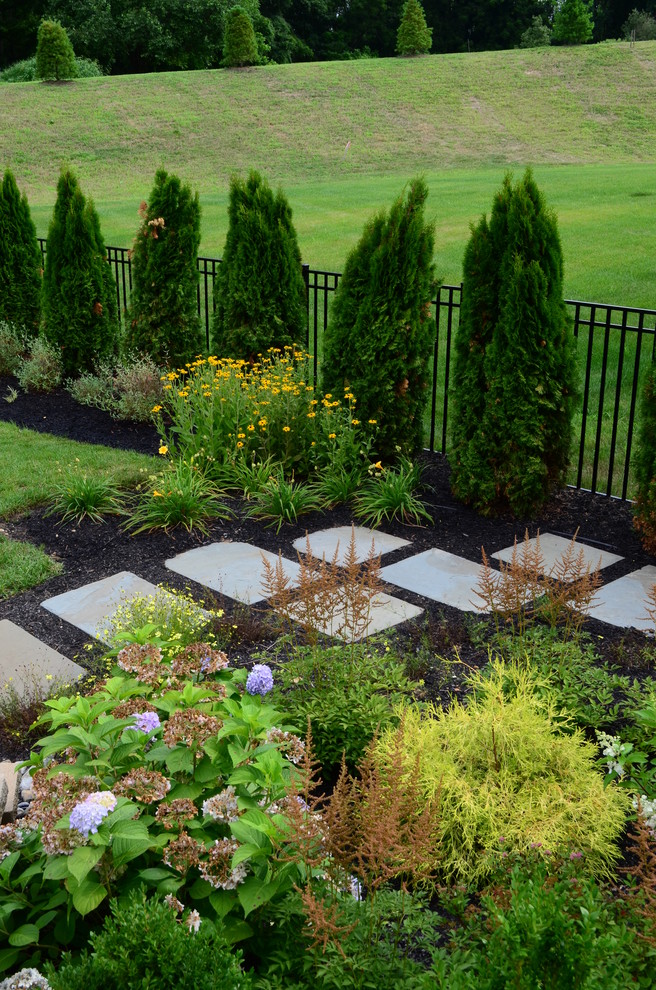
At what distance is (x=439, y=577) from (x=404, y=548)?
0.50m

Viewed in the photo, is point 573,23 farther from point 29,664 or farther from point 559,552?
point 29,664

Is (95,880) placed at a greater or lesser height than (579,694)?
greater

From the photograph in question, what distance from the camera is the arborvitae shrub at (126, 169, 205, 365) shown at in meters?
8.73

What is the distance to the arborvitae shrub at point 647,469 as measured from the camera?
536cm

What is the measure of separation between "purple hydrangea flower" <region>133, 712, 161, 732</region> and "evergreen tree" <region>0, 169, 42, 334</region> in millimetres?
9061

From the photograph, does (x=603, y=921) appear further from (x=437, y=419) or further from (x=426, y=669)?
(x=437, y=419)

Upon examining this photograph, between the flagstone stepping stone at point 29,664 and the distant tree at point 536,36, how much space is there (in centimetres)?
5653

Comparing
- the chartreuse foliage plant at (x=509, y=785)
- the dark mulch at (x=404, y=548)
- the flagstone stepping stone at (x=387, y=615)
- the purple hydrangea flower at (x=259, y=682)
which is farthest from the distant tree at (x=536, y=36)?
the purple hydrangea flower at (x=259, y=682)

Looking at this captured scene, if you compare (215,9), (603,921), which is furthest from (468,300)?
(215,9)

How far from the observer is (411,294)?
6.44 meters

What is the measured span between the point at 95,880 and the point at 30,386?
26.8ft

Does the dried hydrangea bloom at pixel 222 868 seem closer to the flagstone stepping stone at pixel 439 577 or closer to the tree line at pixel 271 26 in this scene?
the flagstone stepping stone at pixel 439 577

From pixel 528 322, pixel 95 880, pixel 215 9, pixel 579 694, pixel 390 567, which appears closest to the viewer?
pixel 95 880

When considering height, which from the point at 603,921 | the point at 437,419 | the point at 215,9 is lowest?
the point at 437,419
